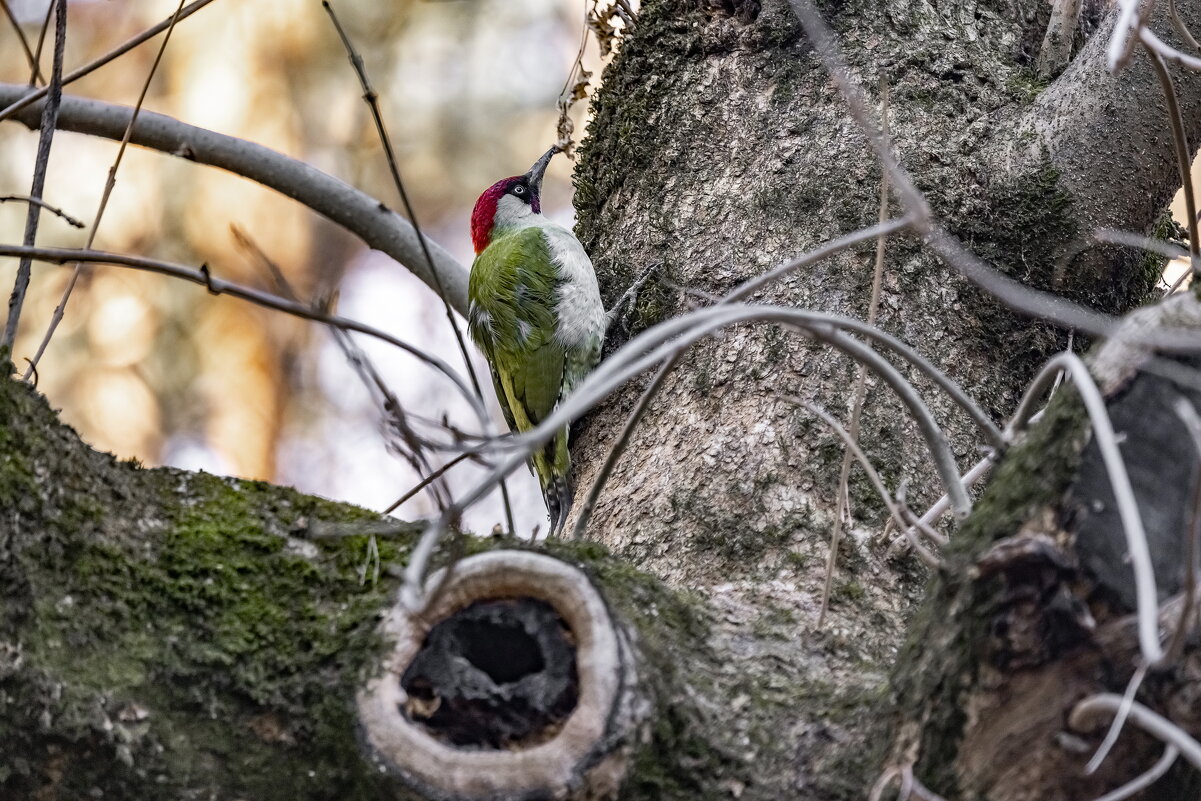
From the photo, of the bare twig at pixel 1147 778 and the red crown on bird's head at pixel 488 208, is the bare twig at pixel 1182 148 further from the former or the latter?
the red crown on bird's head at pixel 488 208

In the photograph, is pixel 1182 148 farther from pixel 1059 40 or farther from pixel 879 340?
pixel 1059 40

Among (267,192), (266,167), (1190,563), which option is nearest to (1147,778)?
(1190,563)

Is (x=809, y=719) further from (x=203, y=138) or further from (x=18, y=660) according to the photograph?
(x=203, y=138)

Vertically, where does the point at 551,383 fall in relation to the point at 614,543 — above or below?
above

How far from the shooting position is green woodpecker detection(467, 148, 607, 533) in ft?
13.3

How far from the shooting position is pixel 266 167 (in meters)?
3.04

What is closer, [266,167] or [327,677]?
[327,677]

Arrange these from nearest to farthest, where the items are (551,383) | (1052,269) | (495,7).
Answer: (1052,269)
(551,383)
(495,7)

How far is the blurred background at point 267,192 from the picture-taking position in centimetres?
695

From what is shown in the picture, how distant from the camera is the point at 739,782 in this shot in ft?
4.97

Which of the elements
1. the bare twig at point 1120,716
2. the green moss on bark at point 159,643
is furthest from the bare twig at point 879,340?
the green moss on bark at point 159,643

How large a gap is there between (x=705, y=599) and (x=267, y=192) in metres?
6.20

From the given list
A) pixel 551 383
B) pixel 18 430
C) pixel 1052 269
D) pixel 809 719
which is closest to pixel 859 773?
pixel 809 719

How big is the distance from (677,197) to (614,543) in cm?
96
